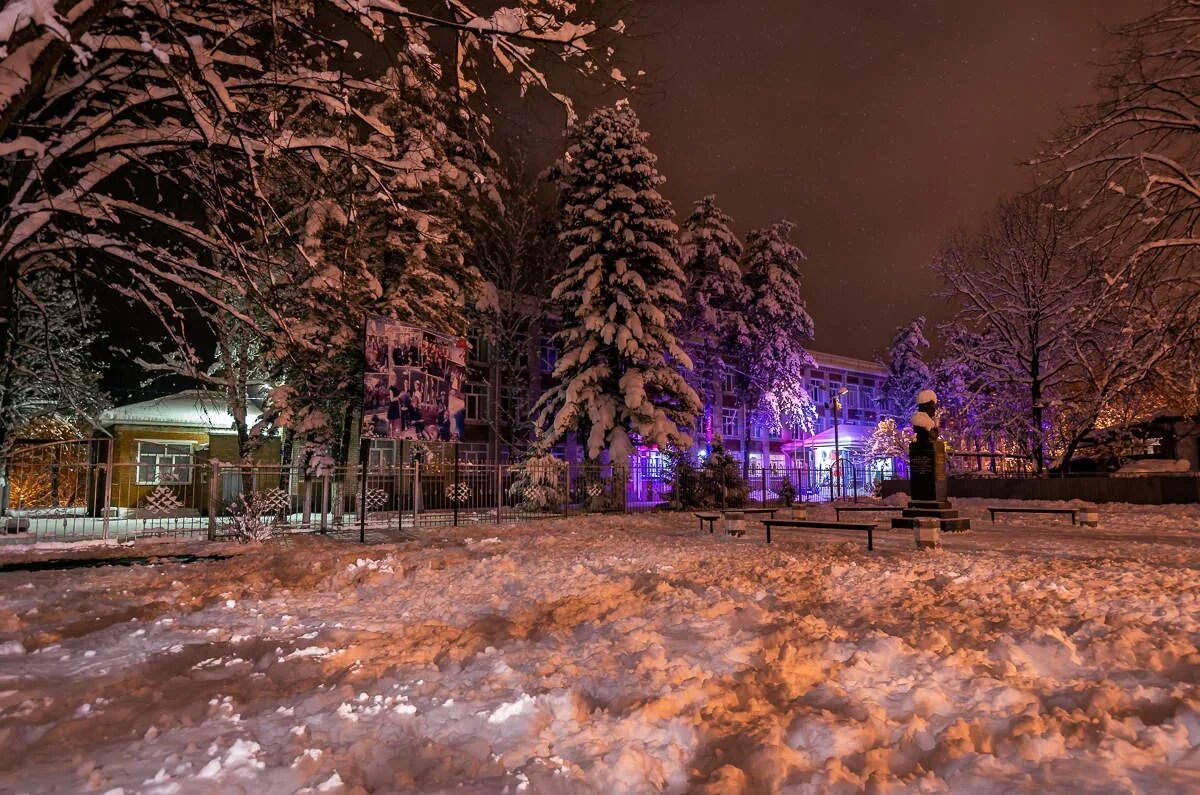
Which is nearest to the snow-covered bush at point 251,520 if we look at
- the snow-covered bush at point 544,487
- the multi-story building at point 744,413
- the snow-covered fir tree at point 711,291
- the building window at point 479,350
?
the snow-covered bush at point 544,487

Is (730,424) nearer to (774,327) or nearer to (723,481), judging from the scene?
(774,327)

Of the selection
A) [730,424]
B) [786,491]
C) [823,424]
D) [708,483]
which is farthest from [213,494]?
[823,424]

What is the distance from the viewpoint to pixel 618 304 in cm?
2686

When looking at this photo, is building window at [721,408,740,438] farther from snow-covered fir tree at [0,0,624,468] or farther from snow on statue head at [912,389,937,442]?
snow-covered fir tree at [0,0,624,468]

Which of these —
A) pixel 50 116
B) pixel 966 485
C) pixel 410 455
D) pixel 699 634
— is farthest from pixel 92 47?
pixel 966 485

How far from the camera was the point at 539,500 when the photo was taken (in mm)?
25203

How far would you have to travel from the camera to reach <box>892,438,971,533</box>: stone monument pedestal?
1598cm

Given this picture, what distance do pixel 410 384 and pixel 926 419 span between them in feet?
42.2

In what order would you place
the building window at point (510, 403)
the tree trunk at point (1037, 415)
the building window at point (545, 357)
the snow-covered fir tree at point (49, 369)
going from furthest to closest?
1. the building window at point (545, 357)
2. the building window at point (510, 403)
3. the tree trunk at point (1037, 415)
4. the snow-covered fir tree at point (49, 369)

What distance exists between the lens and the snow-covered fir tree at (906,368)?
55.0 metres

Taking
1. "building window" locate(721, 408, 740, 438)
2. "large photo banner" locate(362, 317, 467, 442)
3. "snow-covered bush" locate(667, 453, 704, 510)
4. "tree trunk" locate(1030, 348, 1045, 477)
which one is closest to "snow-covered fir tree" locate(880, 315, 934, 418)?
"building window" locate(721, 408, 740, 438)

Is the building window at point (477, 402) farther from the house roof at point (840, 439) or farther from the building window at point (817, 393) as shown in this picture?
the building window at point (817, 393)

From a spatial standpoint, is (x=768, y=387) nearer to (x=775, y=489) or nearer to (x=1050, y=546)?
(x=775, y=489)

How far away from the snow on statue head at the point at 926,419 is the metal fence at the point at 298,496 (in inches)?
432
